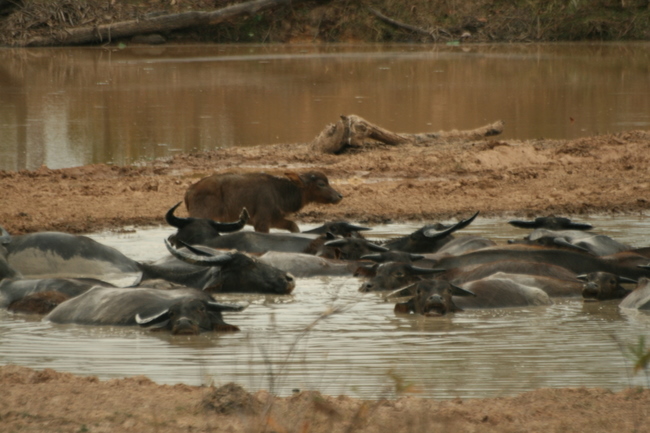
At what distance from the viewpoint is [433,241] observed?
31.1 feet

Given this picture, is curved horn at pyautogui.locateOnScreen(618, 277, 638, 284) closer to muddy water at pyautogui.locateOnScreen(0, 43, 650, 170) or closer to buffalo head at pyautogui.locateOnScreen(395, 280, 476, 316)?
buffalo head at pyautogui.locateOnScreen(395, 280, 476, 316)

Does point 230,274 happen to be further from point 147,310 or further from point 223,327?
point 223,327

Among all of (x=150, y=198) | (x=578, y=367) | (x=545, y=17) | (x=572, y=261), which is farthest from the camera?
(x=545, y=17)

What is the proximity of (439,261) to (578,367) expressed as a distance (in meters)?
2.93

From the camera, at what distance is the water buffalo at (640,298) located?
7.23 metres

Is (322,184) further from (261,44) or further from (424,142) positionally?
(261,44)

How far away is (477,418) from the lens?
446 centimetres

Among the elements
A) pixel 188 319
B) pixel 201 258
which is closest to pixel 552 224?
pixel 201 258

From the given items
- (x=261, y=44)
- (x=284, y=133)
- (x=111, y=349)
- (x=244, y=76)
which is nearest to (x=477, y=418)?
(x=111, y=349)

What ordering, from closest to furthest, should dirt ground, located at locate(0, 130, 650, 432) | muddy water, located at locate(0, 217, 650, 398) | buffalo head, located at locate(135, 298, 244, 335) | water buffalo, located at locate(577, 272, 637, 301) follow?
1. dirt ground, located at locate(0, 130, 650, 432)
2. muddy water, located at locate(0, 217, 650, 398)
3. buffalo head, located at locate(135, 298, 244, 335)
4. water buffalo, located at locate(577, 272, 637, 301)

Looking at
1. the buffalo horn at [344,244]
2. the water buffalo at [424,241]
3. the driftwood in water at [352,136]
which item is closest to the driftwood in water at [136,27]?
the driftwood in water at [352,136]

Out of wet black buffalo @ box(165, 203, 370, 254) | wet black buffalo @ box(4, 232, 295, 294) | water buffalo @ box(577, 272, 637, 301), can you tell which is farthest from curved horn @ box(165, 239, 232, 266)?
water buffalo @ box(577, 272, 637, 301)

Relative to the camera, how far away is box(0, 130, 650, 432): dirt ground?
437cm

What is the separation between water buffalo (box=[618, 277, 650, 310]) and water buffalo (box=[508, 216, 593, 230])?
2.36m
